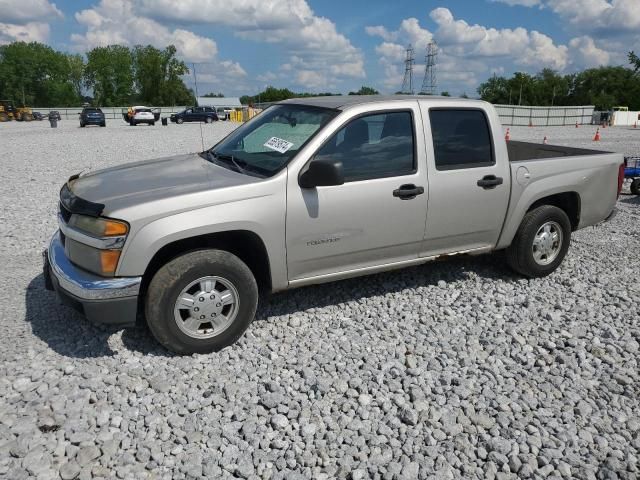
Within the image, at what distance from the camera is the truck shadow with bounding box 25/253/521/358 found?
418cm

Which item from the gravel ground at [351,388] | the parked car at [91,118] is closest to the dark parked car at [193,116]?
the parked car at [91,118]

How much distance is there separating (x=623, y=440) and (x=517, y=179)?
105 inches

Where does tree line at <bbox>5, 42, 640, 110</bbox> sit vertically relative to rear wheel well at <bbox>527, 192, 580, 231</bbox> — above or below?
above

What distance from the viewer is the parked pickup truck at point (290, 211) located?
3.71 m

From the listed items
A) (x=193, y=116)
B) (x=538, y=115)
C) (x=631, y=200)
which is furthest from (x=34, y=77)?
(x=631, y=200)

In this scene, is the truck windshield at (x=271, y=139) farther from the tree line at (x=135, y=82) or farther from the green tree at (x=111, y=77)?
the green tree at (x=111, y=77)

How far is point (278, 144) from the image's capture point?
14.6 feet

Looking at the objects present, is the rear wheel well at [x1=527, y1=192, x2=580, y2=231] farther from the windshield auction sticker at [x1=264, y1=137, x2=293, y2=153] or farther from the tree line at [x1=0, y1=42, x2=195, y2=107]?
the tree line at [x1=0, y1=42, x2=195, y2=107]

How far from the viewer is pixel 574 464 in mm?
3002

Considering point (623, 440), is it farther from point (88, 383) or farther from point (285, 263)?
point (88, 383)

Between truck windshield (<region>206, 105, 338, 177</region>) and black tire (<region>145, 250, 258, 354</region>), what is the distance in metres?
0.78

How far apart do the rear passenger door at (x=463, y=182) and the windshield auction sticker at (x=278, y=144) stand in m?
1.24

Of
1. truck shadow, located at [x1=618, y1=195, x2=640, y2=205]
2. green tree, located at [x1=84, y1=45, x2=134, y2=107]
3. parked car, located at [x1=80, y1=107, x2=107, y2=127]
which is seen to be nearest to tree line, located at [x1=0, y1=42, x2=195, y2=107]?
green tree, located at [x1=84, y1=45, x2=134, y2=107]

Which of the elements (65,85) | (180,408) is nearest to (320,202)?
(180,408)
